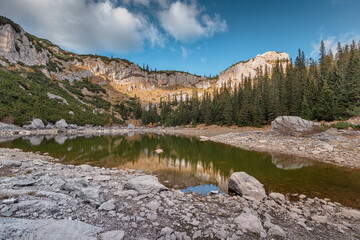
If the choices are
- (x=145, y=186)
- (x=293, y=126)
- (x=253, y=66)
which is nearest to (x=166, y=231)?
(x=145, y=186)

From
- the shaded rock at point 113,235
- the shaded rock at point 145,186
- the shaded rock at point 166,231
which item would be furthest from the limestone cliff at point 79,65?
the shaded rock at point 166,231

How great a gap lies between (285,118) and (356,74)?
1823 centimetres

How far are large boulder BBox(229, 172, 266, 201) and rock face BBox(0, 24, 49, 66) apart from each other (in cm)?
10249

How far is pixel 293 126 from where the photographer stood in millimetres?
24797

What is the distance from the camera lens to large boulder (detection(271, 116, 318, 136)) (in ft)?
78.3

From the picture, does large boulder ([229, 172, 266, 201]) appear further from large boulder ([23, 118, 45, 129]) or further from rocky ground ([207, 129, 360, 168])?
large boulder ([23, 118, 45, 129])

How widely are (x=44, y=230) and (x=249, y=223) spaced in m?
5.18

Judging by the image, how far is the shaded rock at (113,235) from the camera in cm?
362

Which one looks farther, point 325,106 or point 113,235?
point 325,106

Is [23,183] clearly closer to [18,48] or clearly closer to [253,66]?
[18,48]

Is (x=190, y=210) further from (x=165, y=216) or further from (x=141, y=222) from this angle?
(x=141, y=222)

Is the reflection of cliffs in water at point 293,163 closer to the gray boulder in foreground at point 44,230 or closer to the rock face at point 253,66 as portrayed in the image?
the gray boulder in foreground at point 44,230

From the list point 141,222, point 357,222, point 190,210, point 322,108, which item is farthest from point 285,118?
point 141,222

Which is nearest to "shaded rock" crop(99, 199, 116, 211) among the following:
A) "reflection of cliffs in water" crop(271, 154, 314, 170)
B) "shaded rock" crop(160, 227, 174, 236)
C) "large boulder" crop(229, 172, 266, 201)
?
"shaded rock" crop(160, 227, 174, 236)
